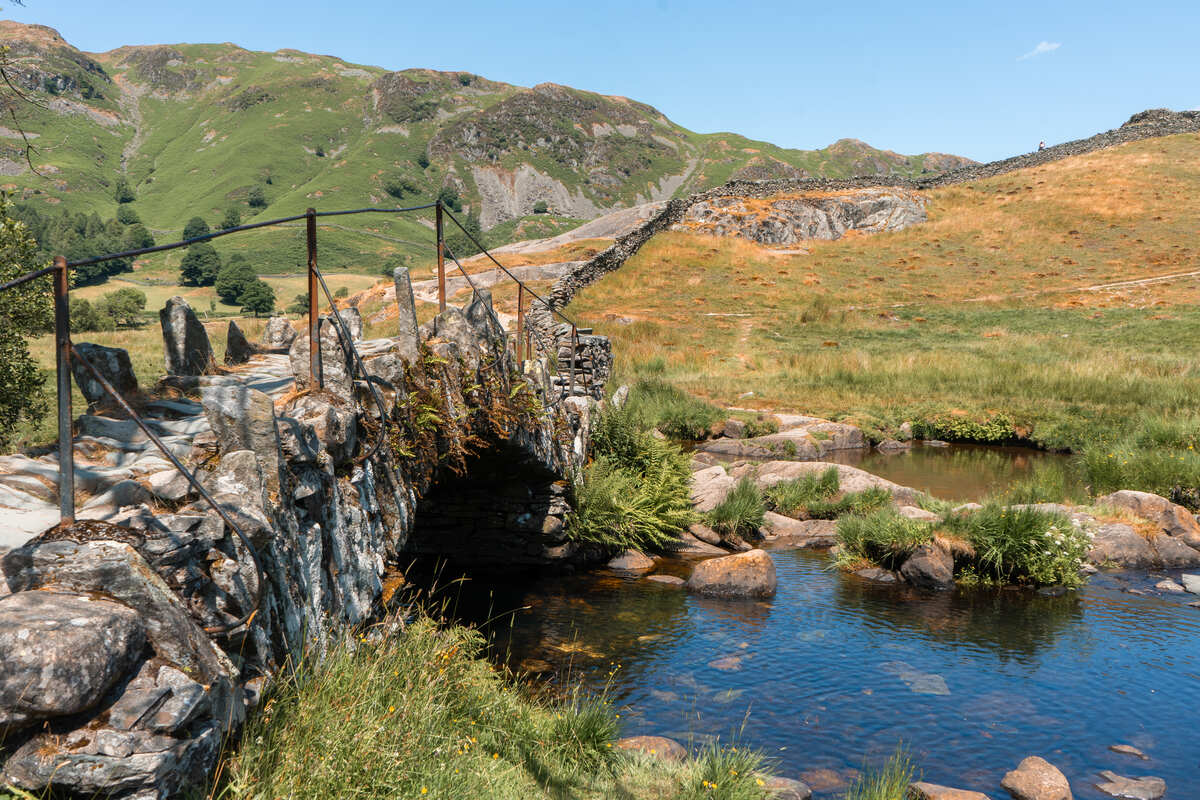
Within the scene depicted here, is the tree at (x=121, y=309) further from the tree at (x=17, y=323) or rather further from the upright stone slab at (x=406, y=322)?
the upright stone slab at (x=406, y=322)

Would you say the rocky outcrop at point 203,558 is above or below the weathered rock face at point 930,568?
above

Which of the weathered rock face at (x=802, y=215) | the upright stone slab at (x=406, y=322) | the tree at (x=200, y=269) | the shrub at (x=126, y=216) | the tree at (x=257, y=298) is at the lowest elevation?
the tree at (x=257, y=298)

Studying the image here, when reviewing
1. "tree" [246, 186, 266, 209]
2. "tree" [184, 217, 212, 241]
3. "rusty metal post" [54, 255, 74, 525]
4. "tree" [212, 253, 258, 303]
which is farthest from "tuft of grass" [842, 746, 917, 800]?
"tree" [246, 186, 266, 209]

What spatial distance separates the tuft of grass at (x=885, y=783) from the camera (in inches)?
259

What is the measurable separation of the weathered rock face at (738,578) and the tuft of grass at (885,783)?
478 centimetres

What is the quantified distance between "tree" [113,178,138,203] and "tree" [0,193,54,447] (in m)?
182

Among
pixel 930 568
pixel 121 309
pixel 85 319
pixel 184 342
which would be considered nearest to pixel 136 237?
pixel 121 309

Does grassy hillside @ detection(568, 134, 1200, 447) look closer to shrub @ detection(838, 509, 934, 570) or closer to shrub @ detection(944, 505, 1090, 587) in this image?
shrub @ detection(944, 505, 1090, 587)

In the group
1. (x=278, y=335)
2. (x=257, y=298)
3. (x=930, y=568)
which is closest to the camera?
(x=278, y=335)

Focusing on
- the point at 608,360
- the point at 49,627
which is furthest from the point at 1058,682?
the point at 608,360

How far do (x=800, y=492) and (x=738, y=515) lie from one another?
2.42 m

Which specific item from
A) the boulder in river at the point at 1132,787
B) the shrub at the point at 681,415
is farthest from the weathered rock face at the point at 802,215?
the boulder in river at the point at 1132,787

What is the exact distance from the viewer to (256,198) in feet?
524

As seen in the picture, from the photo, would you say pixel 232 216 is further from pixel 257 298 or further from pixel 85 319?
pixel 85 319
